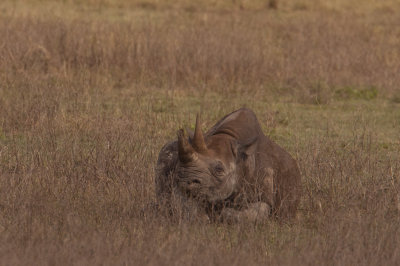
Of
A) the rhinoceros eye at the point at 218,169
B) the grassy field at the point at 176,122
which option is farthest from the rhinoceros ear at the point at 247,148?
the grassy field at the point at 176,122

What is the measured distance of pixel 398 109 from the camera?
1355cm

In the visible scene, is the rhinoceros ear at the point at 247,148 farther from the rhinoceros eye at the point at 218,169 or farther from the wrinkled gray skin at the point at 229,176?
the rhinoceros eye at the point at 218,169

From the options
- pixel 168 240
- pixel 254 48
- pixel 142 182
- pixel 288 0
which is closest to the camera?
pixel 168 240

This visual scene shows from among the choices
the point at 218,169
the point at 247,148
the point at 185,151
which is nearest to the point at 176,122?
the point at 247,148

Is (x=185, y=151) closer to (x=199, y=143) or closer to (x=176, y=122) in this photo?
(x=199, y=143)

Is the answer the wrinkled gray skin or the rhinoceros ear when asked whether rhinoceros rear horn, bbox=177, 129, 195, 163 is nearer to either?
the wrinkled gray skin

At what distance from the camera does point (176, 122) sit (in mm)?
11141

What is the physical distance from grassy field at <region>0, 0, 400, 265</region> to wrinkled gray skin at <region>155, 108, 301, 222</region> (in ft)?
0.62

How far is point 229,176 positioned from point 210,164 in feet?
0.84

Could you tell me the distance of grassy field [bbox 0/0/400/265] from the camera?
5.61 metres

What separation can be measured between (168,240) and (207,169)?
28.1 inches

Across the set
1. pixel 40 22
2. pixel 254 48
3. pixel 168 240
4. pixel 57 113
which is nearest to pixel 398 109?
pixel 254 48

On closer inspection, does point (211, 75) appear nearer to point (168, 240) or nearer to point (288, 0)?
point (168, 240)

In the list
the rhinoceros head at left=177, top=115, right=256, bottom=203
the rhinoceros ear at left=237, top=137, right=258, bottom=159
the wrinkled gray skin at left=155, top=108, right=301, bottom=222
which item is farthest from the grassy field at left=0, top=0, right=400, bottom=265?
the rhinoceros ear at left=237, top=137, right=258, bottom=159
